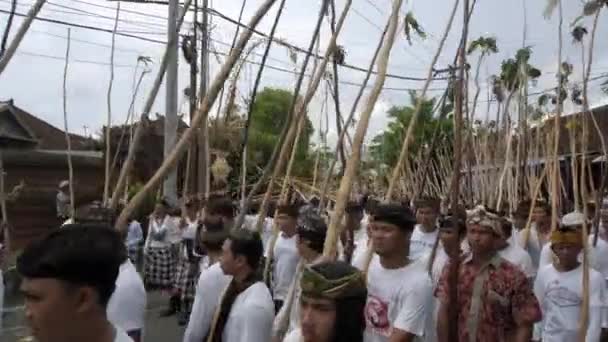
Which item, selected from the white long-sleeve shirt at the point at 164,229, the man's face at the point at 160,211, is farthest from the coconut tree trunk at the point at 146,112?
the white long-sleeve shirt at the point at 164,229

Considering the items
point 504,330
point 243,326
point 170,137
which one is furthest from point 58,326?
point 170,137

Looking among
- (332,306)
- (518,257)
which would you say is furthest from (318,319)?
(518,257)

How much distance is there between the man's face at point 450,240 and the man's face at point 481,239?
13cm

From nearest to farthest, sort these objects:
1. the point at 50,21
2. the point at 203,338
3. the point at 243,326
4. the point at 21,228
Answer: the point at 243,326 → the point at 203,338 → the point at 50,21 → the point at 21,228

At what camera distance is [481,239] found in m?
4.49

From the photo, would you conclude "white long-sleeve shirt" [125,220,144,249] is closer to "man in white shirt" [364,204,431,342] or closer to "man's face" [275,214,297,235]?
"man's face" [275,214,297,235]

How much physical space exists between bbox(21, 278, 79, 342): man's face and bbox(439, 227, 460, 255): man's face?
89.7 inches

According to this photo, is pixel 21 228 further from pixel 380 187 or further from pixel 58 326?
pixel 58 326

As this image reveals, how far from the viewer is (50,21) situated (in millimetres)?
10852

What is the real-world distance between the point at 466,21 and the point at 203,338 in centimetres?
190

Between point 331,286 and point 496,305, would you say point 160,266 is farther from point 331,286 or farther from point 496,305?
point 331,286

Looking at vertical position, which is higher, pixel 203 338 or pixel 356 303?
pixel 356 303

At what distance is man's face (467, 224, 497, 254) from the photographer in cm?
445

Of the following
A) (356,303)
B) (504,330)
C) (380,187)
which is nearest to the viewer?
(356,303)
